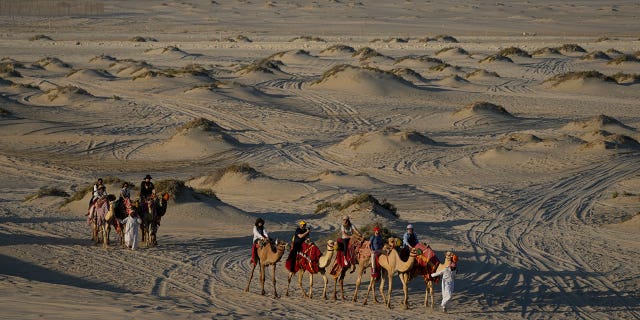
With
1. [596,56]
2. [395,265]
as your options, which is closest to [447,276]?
[395,265]

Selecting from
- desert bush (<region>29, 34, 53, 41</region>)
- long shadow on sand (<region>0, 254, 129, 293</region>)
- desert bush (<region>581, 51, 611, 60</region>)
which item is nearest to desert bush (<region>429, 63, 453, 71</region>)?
desert bush (<region>581, 51, 611, 60</region>)

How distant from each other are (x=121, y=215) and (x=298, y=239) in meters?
5.49

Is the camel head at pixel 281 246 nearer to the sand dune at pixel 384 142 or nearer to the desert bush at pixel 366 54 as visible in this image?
the sand dune at pixel 384 142

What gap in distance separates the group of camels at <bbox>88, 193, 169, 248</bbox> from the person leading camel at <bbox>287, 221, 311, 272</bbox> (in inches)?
178

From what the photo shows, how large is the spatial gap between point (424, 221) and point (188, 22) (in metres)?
88.0

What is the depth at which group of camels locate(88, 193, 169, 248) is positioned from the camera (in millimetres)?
20438

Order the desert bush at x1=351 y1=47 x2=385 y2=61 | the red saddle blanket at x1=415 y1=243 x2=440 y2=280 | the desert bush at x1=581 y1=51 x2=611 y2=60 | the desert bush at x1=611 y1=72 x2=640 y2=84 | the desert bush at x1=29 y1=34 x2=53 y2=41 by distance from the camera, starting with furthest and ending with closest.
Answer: the desert bush at x1=29 y1=34 x2=53 y2=41
the desert bush at x1=351 y1=47 x2=385 y2=61
the desert bush at x1=581 y1=51 x2=611 y2=60
the desert bush at x1=611 y1=72 x2=640 y2=84
the red saddle blanket at x1=415 y1=243 x2=440 y2=280

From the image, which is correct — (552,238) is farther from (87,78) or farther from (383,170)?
(87,78)

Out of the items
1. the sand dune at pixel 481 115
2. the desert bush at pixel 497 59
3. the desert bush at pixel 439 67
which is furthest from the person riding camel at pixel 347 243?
the desert bush at pixel 497 59

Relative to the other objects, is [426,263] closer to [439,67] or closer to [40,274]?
[40,274]

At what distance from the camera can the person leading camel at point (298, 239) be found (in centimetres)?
1625

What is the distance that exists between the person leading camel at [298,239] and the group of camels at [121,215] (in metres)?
4.52

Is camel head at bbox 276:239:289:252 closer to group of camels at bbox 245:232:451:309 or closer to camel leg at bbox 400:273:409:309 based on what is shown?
group of camels at bbox 245:232:451:309

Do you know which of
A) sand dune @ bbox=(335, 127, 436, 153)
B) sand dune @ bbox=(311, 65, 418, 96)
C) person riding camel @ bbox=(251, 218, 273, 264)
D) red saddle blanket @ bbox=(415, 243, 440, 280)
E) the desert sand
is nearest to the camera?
red saddle blanket @ bbox=(415, 243, 440, 280)
